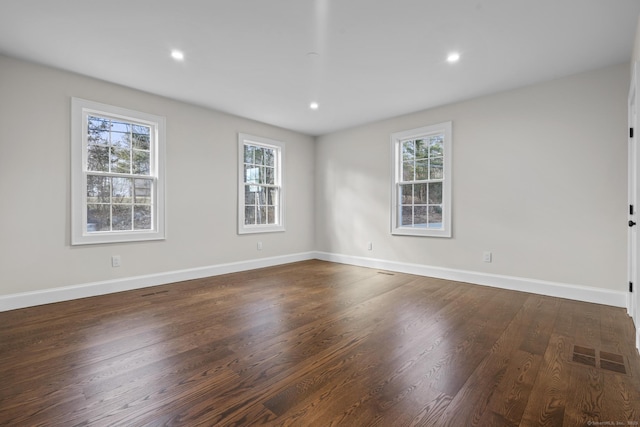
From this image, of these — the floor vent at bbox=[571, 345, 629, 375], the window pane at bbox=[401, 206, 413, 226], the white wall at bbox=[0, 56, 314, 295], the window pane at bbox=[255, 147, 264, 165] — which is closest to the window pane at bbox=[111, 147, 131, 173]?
the white wall at bbox=[0, 56, 314, 295]

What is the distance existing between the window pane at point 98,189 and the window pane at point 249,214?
6.50 feet

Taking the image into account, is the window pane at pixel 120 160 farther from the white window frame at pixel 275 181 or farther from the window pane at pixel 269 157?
the window pane at pixel 269 157

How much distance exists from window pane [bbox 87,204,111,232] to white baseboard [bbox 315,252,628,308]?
12.7 ft

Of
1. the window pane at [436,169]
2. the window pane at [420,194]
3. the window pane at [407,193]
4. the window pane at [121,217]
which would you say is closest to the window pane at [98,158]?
the window pane at [121,217]

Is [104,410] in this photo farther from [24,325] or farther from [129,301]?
[129,301]

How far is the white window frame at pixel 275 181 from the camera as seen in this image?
4980 millimetres

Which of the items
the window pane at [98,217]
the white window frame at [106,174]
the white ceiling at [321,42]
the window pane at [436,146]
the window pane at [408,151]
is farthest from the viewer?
the window pane at [408,151]

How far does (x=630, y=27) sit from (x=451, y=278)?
3.16 m

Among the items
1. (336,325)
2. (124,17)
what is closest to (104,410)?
(336,325)

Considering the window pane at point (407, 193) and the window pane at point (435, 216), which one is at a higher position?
the window pane at point (407, 193)

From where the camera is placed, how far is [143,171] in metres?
4.01

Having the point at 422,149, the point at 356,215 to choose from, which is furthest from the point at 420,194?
the point at 356,215

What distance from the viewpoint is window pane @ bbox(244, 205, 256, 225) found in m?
5.18

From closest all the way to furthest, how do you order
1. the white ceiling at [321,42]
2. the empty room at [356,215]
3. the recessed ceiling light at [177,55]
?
the empty room at [356,215] < the white ceiling at [321,42] < the recessed ceiling light at [177,55]
